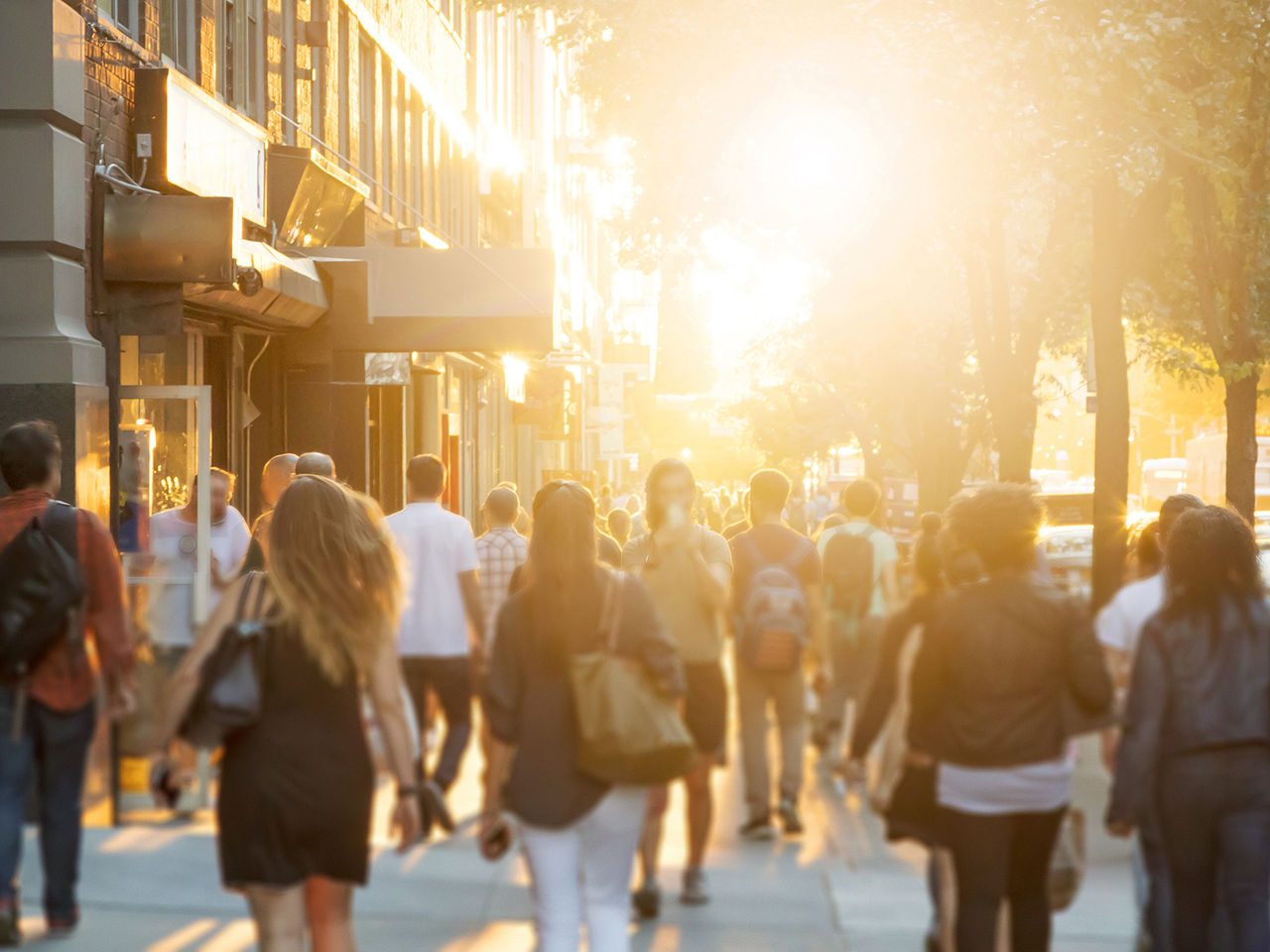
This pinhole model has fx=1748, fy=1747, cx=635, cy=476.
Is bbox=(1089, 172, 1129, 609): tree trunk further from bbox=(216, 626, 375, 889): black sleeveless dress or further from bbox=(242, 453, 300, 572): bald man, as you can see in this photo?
bbox=(216, 626, 375, 889): black sleeveless dress

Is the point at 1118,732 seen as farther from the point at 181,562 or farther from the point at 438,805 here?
the point at 181,562

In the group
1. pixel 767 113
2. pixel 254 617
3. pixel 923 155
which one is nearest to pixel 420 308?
pixel 767 113

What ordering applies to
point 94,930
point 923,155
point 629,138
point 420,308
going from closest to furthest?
point 94,930 < point 923,155 < point 420,308 < point 629,138

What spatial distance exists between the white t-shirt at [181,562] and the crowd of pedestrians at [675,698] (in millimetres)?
16

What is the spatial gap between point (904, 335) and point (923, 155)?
15.8m

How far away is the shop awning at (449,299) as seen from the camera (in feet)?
60.4

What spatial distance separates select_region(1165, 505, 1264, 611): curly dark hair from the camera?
498cm

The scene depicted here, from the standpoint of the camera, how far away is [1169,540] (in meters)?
5.11

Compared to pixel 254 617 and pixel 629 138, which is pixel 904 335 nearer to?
pixel 629 138

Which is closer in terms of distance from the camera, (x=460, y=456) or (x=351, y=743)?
(x=351, y=743)

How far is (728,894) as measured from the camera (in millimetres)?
5047

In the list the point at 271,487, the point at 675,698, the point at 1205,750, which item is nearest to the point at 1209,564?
the point at 1205,750

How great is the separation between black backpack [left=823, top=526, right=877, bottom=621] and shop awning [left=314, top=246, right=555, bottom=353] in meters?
13.4

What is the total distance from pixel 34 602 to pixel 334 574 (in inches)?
55.5
